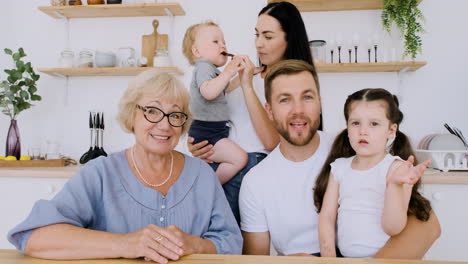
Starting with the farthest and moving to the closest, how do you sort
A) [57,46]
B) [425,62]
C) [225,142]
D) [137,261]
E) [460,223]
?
[57,46], [425,62], [460,223], [225,142], [137,261]

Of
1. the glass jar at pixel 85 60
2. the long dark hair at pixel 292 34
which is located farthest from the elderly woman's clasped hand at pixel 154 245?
the glass jar at pixel 85 60

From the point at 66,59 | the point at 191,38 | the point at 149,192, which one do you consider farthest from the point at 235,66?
the point at 66,59

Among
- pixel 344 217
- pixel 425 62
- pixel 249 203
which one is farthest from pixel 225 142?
pixel 425 62

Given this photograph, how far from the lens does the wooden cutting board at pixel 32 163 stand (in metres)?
2.61

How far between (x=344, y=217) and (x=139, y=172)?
69 centimetres

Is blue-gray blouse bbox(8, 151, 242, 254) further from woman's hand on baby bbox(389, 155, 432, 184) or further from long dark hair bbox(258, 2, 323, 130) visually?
long dark hair bbox(258, 2, 323, 130)

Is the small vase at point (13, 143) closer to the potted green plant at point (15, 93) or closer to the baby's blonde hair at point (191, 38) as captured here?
the potted green plant at point (15, 93)

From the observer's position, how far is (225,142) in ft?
5.64

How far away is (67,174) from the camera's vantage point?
7.97ft

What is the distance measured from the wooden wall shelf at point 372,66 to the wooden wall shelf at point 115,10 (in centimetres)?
113

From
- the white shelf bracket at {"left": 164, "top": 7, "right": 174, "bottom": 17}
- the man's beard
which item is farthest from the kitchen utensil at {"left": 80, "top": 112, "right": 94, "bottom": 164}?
the man's beard

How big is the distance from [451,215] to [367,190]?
4.26 feet

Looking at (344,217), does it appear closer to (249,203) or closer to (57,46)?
(249,203)

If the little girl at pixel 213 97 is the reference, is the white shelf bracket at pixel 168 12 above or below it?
above
